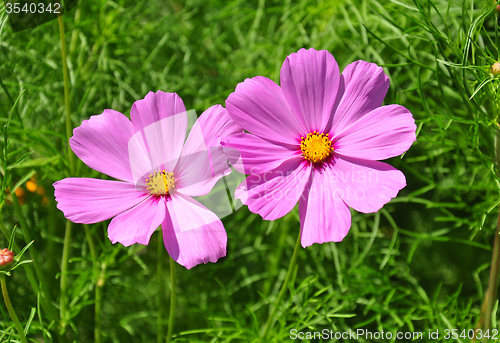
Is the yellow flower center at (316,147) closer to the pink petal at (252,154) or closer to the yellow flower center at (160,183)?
the pink petal at (252,154)

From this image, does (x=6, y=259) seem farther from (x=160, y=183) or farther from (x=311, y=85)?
(x=311, y=85)

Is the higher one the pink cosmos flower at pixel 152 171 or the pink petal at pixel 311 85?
the pink petal at pixel 311 85

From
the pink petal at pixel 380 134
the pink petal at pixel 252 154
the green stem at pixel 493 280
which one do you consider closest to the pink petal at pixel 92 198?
the pink petal at pixel 252 154

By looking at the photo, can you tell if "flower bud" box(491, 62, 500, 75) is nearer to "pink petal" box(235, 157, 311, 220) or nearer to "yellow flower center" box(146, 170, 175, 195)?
"pink petal" box(235, 157, 311, 220)

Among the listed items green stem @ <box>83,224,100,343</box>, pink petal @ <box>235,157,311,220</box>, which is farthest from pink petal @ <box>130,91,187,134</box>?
green stem @ <box>83,224,100,343</box>

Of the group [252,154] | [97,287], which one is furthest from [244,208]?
[252,154]

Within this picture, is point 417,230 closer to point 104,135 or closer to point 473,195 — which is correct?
point 473,195

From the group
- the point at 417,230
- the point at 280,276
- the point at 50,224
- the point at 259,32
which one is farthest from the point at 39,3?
the point at 417,230
